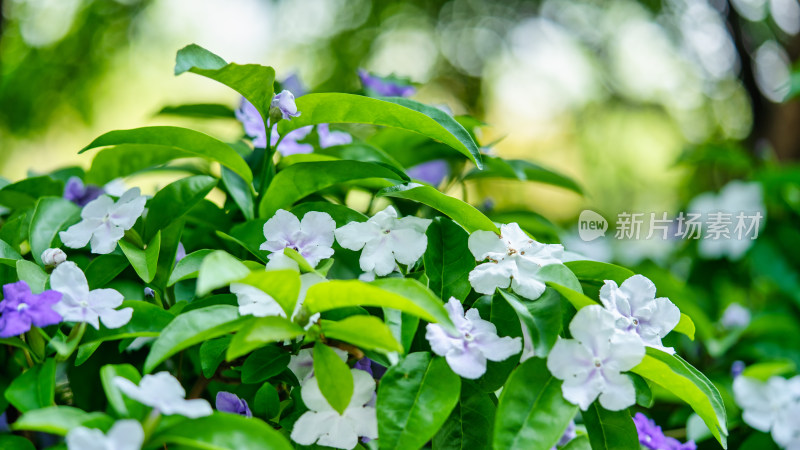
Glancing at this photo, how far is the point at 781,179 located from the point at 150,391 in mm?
1371

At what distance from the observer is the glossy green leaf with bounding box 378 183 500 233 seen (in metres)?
0.59

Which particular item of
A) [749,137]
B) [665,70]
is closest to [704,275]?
[749,137]

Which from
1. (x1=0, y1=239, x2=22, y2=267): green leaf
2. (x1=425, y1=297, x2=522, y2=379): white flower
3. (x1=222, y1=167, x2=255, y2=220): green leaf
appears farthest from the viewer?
(x1=222, y1=167, x2=255, y2=220): green leaf

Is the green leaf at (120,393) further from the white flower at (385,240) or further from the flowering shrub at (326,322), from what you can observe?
the white flower at (385,240)

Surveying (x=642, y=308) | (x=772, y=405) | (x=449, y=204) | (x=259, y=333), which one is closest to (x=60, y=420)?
(x=259, y=333)

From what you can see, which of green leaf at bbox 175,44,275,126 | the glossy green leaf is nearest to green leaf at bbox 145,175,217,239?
green leaf at bbox 175,44,275,126

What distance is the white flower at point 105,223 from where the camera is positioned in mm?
619

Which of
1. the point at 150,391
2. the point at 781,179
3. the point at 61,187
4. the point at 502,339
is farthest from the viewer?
the point at 781,179

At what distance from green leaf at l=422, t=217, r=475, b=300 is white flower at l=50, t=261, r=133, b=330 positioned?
0.27 metres

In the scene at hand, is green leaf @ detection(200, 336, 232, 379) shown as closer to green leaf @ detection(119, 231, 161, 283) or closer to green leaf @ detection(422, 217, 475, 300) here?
green leaf @ detection(119, 231, 161, 283)

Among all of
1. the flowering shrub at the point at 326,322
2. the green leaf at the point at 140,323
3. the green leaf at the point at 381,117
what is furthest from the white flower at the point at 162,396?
the green leaf at the point at 381,117

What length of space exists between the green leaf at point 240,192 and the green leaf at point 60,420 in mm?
320

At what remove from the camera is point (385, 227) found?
59 cm

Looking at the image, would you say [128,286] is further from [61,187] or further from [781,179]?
[781,179]
